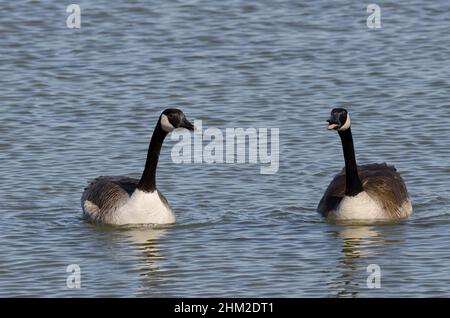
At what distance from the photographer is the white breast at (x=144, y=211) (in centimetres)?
1805

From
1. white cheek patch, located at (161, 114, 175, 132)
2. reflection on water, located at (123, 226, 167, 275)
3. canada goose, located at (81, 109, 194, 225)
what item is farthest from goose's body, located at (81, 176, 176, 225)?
white cheek patch, located at (161, 114, 175, 132)

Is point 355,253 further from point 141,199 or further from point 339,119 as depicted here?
point 141,199

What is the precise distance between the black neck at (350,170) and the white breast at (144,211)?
222cm

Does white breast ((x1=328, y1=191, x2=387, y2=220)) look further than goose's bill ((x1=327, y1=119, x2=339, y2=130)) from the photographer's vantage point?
Yes

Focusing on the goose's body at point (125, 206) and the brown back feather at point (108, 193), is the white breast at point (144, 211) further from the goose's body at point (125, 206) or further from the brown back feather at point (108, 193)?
the brown back feather at point (108, 193)

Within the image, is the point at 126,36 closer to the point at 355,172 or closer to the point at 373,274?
the point at 355,172

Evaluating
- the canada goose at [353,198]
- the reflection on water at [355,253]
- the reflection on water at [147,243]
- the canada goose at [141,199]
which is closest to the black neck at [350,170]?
the canada goose at [353,198]

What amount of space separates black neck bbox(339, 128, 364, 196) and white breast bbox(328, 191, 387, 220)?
9 centimetres

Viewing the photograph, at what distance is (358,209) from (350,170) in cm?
49

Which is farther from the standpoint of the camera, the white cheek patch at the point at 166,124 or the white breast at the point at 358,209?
the white breast at the point at 358,209

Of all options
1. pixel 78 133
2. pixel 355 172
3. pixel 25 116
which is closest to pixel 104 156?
pixel 78 133

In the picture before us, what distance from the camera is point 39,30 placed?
29.6 metres

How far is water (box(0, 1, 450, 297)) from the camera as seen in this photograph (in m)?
16.0

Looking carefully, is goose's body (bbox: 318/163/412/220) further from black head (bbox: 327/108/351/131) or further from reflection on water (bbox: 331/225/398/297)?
black head (bbox: 327/108/351/131)
